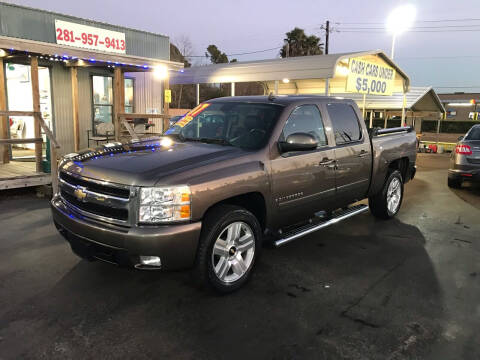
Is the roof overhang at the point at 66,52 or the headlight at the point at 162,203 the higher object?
the roof overhang at the point at 66,52

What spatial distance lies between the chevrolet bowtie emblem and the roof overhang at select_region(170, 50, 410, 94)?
10.4 m

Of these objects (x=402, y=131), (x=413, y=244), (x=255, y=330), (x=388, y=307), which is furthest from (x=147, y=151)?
Answer: (x=402, y=131)

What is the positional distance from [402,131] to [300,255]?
3.26m

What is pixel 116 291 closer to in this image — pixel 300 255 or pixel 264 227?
pixel 264 227

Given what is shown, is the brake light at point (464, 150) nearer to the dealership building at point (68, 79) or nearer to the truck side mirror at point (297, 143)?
the truck side mirror at point (297, 143)

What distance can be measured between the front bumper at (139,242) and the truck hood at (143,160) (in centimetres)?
41

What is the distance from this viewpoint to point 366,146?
18.7ft

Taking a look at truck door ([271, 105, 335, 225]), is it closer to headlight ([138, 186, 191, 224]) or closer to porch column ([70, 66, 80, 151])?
headlight ([138, 186, 191, 224])

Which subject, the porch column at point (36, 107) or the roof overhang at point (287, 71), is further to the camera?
the roof overhang at point (287, 71)

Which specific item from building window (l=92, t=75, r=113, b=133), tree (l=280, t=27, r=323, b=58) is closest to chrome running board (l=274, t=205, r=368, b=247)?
building window (l=92, t=75, r=113, b=133)

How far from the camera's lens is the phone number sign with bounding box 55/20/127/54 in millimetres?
11992

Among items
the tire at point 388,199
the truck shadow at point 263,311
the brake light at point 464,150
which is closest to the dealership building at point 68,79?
the truck shadow at point 263,311

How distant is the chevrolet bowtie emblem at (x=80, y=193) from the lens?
368 centimetres

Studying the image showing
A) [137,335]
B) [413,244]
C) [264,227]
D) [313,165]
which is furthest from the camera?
[413,244]
